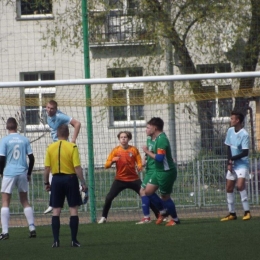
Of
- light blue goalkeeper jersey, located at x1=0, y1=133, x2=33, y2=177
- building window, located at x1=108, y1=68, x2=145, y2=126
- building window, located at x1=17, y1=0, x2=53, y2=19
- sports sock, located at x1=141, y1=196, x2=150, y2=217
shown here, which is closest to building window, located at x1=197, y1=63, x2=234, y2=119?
building window, located at x1=108, y1=68, x2=145, y2=126

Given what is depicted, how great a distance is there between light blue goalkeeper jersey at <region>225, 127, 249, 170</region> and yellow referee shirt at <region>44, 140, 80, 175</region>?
3892 mm

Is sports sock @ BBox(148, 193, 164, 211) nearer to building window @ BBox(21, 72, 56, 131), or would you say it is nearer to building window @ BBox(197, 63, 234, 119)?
building window @ BBox(197, 63, 234, 119)

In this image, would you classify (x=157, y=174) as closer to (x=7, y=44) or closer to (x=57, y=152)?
(x=57, y=152)

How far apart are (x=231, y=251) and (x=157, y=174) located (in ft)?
10.1

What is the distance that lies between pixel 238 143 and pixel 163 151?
1.65m

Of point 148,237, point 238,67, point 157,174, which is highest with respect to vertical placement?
point 238,67

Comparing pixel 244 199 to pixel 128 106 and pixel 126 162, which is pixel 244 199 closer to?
pixel 126 162

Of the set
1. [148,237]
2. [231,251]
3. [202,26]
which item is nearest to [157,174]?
[148,237]

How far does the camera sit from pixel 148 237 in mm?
11164

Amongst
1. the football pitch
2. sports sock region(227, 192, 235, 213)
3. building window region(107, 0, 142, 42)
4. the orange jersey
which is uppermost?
building window region(107, 0, 142, 42)

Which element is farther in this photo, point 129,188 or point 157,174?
point 129,188

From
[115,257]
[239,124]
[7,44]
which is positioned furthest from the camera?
[7,44]

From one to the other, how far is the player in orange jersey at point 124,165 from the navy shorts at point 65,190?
345 cm

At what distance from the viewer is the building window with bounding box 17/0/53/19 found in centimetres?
1529
